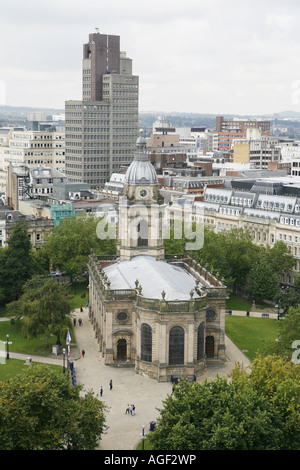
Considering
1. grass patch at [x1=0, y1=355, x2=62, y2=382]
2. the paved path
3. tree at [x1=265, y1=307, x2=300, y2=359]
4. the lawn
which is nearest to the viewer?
the paved path

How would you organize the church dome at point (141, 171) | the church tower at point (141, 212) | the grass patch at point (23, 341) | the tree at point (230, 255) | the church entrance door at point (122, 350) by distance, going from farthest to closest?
1. the tree at point (230, 255)
2. the church dome at point (141, 171)
3. the church tower at point (141, 212)
4. the grass patch at point (23, 341)
5. the church entrance door at point (122, 350)

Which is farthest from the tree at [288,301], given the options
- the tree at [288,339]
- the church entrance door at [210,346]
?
the tree at [288,339]

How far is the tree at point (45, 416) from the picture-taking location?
177ft

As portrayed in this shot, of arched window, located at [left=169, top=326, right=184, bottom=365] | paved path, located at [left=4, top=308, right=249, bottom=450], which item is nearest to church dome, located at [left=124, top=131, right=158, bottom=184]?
paved path, located at [left=4, top=308, right=249, bottom=450]

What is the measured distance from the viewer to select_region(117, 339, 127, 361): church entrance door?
88.2 metres

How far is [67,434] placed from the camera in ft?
184

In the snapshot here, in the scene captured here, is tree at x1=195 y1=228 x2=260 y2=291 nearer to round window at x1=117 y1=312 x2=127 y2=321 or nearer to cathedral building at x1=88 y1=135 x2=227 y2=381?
cathedral building at x1=88 y1=135 x2=227 y2=381

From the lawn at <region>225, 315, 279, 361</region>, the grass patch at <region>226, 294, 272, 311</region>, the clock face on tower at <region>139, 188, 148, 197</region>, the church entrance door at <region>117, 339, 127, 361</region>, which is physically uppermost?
the clock face on tower at <region>139, 188, 148, 197</region>

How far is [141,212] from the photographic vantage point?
98.1 meters

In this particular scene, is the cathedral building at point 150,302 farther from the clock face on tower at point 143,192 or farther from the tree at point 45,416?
the tree at point 45,416

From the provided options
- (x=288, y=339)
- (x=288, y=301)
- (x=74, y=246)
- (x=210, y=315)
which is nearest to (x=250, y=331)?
(x=288, y=301)

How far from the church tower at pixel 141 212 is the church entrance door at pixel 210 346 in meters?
15.5

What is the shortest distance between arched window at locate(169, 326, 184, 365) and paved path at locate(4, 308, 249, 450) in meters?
3.15
